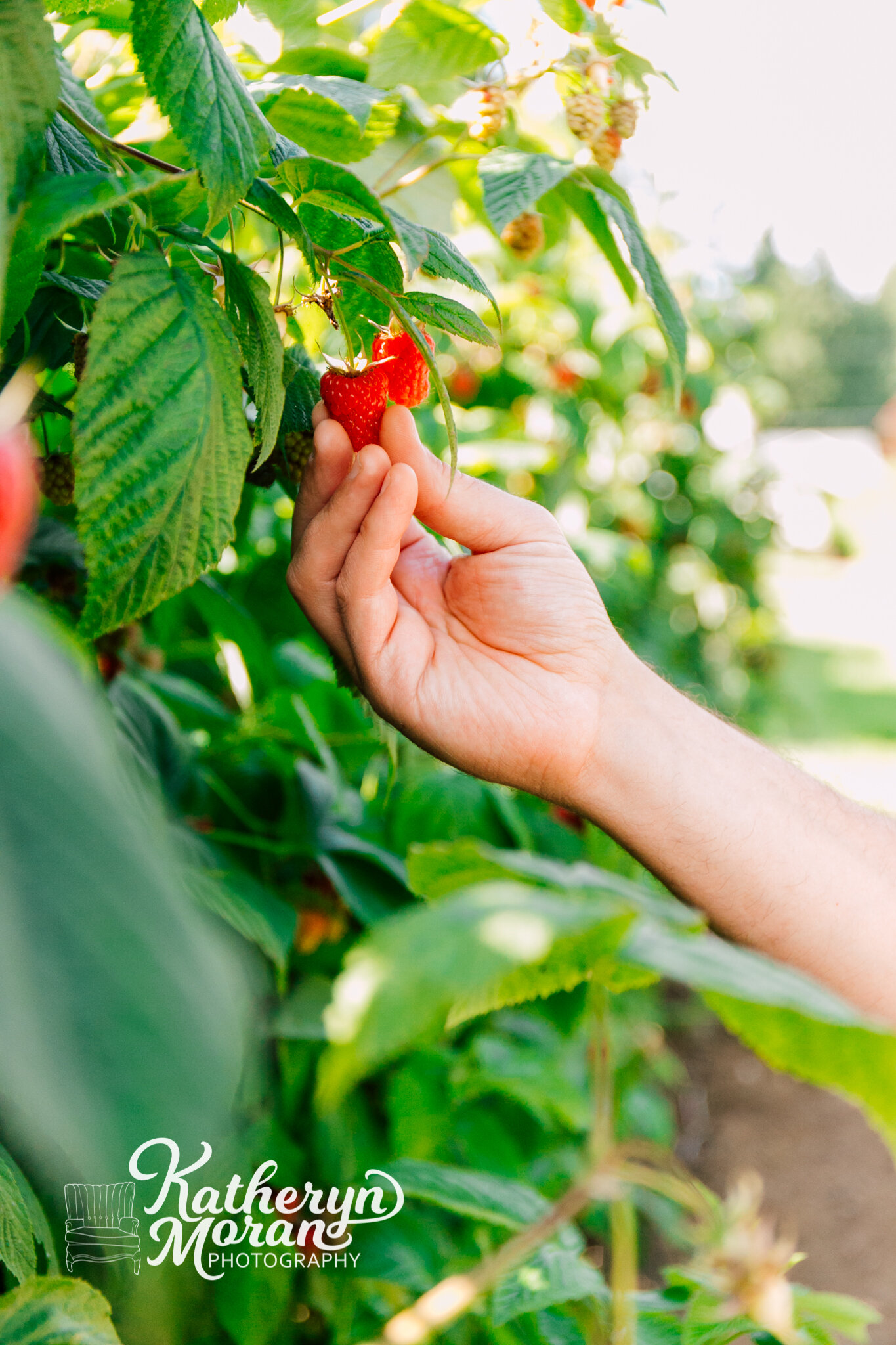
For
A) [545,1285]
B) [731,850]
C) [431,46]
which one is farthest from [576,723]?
[431,46]

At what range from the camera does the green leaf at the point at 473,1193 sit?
0.58 metres

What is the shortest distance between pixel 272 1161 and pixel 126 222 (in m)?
0.66

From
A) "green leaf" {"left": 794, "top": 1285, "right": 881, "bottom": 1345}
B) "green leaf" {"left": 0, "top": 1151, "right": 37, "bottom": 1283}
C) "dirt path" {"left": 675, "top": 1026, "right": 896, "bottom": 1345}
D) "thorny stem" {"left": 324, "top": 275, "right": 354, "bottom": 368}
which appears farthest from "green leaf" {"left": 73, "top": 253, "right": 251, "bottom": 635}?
"dirt path" {"left": 675, "top": 1026, "right": 896, "bottom": 1345}

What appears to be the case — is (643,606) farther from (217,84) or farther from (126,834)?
(126,834)

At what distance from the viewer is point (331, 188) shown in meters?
0.45

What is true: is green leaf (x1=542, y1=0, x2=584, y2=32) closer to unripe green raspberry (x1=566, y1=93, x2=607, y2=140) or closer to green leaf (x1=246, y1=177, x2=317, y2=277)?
unripe green raspberry (x1=566, y1=93, x2=607, y2=140)

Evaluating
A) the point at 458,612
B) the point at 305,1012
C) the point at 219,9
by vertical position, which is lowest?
the point at 305,1012

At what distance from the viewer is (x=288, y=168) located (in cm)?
45

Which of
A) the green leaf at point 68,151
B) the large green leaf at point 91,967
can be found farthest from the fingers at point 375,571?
the large green leaf at point 91,967

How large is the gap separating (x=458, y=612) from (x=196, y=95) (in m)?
0.44

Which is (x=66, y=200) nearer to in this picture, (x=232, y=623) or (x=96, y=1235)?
(x=232, y=623)

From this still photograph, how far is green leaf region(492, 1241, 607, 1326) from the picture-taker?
0.49 meters

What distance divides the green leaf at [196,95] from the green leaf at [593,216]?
0.30 meters

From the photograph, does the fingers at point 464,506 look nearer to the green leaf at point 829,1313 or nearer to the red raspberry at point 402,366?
the red raspberry at point 402,366
